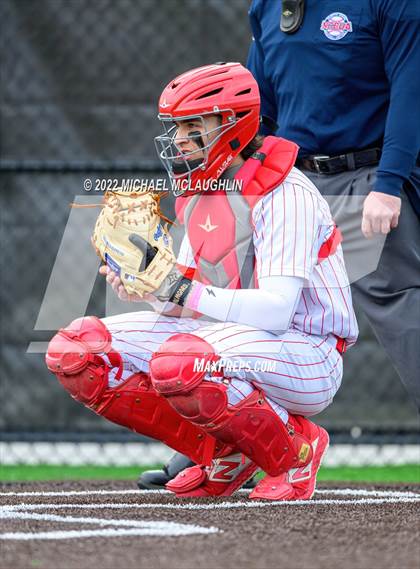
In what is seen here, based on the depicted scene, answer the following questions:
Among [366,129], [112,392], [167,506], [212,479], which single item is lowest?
[212,479]

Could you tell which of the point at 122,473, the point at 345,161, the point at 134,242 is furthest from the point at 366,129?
the point at 122,473

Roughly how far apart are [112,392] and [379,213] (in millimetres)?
994

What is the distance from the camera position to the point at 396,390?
547 centimetres

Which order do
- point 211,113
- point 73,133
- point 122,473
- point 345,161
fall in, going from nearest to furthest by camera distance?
point 211,113 < point 345,161 < point 122,473 < point 73,133

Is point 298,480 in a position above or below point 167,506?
below

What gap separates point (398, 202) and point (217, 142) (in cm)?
60

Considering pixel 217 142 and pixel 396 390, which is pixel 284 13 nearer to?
pixel 217 142

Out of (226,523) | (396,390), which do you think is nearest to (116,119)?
(396,390)

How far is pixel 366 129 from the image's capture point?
12.1 feet

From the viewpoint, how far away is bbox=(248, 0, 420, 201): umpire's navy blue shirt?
345cm

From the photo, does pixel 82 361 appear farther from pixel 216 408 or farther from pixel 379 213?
pixel 379 213

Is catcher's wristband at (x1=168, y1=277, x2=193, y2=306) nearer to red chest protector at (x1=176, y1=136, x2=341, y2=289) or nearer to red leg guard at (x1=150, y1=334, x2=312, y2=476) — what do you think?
red leg guard at (x1=150, y1=334, x2=312, y2=476)

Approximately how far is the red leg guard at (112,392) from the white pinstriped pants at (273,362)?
5 cm

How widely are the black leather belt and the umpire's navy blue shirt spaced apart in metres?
0.03
